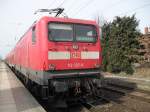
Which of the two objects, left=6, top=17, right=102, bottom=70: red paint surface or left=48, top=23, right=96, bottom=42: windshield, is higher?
left=48, top=23, right=96, bottom=42: windshield

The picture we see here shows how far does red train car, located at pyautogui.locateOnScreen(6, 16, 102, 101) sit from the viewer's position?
29.9 ft

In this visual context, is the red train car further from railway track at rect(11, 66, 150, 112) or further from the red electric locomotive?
railway track at rect(11, 66, 150, 112)

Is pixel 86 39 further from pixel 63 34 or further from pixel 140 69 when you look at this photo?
pixel 140 69

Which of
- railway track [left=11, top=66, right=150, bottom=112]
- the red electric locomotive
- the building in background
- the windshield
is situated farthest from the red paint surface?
the building in background

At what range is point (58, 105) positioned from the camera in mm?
9586

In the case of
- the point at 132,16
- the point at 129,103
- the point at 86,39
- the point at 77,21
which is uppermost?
the point at 132,16

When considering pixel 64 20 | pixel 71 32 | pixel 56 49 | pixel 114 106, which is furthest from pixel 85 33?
pixel 114 106

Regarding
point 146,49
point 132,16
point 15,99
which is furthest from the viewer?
point 132,16

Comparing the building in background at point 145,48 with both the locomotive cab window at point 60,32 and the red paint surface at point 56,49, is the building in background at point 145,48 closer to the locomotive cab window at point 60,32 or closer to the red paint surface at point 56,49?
the red paint surface at point 56,49

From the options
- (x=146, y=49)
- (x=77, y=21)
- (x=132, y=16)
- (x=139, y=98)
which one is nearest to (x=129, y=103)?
(x=139, y=98)

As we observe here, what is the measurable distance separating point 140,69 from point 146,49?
217 cm

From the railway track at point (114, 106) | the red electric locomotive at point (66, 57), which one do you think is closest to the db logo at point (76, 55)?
the red electric locomotive at point (66, 57)

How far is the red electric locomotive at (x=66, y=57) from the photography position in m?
9.12

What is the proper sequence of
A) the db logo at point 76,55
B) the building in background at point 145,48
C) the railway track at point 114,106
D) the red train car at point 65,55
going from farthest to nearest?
the building in background at point 145,48 → the railway track at point 114,106 → the db logo at point 76,55 → the red train car at point 65,55
